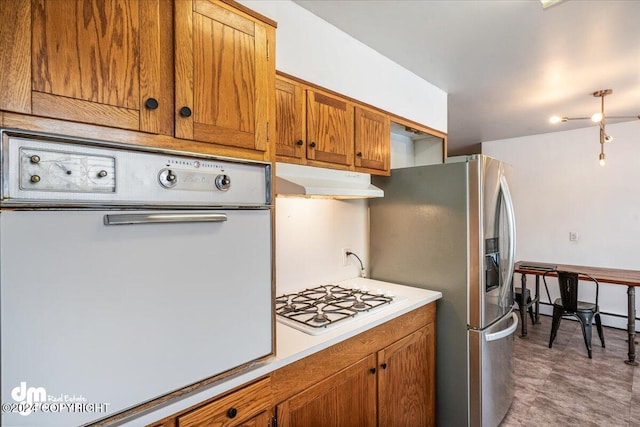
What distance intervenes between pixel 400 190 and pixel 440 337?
40.2 inches

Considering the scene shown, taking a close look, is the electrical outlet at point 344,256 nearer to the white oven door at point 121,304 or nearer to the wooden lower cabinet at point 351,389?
the wooden lower cabinet at point 351,389

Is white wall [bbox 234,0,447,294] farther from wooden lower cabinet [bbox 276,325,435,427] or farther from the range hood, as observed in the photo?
wooden lower cabinet [bbox 276,325,435,427]

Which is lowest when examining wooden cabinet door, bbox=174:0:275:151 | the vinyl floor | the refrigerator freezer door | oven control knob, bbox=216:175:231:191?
the vinyl floor

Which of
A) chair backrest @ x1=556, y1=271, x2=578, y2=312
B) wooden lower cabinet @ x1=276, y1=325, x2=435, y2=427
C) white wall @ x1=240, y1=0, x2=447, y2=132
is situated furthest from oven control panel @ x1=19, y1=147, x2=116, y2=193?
chair backrest @ x1=556, y1=271, x2=578, y2=312

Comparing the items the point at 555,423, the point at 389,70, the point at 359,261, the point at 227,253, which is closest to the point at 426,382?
the point at 359,261

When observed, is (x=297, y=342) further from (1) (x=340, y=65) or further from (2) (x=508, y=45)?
(2) (x=508, y=45)

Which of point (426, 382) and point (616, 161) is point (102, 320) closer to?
point (426, 382)

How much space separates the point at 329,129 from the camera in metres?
1.78

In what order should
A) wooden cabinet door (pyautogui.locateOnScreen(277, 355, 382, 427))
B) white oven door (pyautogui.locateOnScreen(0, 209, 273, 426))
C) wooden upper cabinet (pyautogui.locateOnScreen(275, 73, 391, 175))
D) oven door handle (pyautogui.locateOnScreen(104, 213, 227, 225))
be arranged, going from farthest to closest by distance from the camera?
wooden upper cabinet (pyautogui.locateOnScreen(275, 73, 391, 175)) → wooden cabinet door (pyautogui.locateOnScreen(277, 355, 382, 427)) → oven door handle (pyautogui.locateOnScreen(104, 213, 227, 225)) → white oven door (pyautogui.locateOnScreen(0, 209, 273, 426))

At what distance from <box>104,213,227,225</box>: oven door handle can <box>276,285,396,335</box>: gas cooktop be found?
71 cm

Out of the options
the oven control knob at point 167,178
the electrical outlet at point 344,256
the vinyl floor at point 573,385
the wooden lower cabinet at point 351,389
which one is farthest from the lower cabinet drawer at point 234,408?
the vinyl floor at point 573,385

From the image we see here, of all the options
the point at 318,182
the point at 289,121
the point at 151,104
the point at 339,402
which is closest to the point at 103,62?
the point at 151,104

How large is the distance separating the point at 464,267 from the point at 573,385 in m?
1.79

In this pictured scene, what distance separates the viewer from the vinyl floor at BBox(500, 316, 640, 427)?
2.25 m
